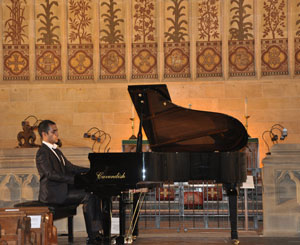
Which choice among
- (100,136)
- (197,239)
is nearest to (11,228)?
(197,239)

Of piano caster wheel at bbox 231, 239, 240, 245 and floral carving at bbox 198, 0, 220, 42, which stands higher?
floral carving at bbox 198, 0, 220, 42

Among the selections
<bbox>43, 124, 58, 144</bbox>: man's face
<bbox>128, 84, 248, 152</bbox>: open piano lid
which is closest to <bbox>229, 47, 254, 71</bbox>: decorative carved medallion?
<bbox>128, 84, 248, 152</bbox>: open piano lid

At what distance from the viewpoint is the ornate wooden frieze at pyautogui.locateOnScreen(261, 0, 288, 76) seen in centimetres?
1139

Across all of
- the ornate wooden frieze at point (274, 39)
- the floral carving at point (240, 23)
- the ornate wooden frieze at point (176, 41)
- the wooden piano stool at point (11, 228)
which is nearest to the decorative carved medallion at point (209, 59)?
the ornate wooden frieze at point (176, 41)

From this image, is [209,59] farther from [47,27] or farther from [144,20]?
[47,27]

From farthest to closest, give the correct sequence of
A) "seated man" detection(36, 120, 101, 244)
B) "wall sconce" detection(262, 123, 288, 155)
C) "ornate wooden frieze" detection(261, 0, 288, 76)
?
"ornate wooden frieze" detection(261, 0, 288, 76) < "wall sconce" detection(262, 123, 288, 155) < "seated man" detection(36, 120, 101, 244)

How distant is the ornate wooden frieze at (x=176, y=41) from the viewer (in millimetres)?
11586

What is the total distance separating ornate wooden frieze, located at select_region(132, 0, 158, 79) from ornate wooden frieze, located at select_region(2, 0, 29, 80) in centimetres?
228

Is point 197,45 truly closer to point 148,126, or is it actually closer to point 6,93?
point 6,93

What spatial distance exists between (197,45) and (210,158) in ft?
20.0

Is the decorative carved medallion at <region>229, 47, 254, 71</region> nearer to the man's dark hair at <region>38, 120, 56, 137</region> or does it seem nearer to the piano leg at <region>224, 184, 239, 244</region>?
the piano leg at <region>224, 184, 239, 244</region>

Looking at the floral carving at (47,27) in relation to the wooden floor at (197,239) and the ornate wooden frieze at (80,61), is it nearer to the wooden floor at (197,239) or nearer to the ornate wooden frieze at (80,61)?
the ornate wooden frieze at (80,61)

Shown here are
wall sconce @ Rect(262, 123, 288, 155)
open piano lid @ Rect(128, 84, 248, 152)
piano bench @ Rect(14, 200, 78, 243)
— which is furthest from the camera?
wall sconce @ Rect(262, 123, 288, 155)

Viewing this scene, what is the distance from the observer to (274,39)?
1145cm
